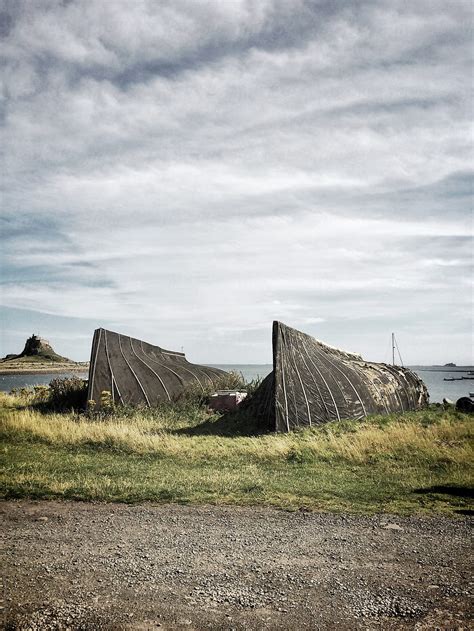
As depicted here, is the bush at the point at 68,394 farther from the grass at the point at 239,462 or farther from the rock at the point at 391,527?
the rock at the point at 391,527

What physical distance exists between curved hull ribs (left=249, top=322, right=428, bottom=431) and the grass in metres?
0.93

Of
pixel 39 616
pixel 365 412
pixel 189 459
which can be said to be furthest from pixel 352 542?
pixel 365 412

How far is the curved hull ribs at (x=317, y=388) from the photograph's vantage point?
803 inches

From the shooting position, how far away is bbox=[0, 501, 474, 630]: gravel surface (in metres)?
5.32

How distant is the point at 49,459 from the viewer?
1442 centimetres

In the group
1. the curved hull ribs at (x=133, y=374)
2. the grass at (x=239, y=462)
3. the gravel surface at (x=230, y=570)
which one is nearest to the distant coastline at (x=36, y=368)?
the curved hull ribs at (x=133, y=374)

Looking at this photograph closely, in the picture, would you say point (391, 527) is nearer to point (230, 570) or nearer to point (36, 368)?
point (230, 570)

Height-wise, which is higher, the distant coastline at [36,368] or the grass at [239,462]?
the distant coastline at [36,368]

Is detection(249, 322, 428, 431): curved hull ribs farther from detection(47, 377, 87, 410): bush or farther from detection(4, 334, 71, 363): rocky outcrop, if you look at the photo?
detection(4, 334, 71, 363): rocky outcrop

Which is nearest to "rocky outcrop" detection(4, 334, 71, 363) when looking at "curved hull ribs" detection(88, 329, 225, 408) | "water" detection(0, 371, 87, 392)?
"water" detection(0, 371, 87, 392)

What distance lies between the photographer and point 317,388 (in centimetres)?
2211

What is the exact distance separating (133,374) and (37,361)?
471ft

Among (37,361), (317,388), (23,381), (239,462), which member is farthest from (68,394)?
(37,361)

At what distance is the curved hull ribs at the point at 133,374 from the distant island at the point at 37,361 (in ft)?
366
